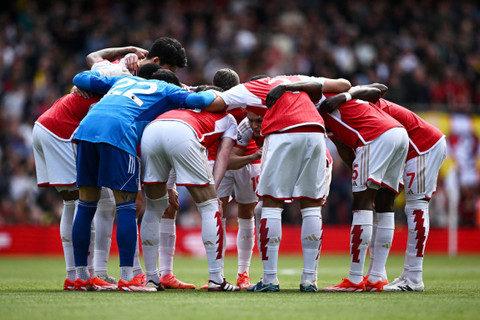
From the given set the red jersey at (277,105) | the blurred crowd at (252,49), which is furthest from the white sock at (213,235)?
the blurred crowd at (252,49)

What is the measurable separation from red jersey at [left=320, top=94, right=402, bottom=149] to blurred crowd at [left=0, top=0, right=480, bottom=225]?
34.8 ft

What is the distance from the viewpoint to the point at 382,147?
7.90m

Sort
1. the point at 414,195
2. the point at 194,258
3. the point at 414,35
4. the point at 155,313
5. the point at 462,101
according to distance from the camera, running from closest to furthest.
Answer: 1. the point at 155,313
2. the point at 414,195
3. the point at 194,258
4. the point at 462,101
5. the point at 414,35

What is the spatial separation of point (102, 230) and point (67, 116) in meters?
1.37

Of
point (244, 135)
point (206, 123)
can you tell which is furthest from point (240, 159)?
point (206, 123)

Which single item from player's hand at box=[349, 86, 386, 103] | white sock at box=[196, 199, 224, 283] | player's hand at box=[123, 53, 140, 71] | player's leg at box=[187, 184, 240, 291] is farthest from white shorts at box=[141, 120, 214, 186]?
player's hand at box=[349, 86, 386, 103]

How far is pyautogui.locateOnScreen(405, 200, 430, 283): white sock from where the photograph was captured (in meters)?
8.28

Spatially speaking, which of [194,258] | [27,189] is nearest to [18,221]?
[27,189]

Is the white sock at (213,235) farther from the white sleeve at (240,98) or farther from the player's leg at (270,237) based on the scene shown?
the white sleeve at (240,98)

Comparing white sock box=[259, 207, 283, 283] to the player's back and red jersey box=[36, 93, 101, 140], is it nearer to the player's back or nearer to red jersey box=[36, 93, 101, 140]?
the player's back

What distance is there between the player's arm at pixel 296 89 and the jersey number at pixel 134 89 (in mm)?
1249

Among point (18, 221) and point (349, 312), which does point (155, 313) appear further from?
point (18, 221)

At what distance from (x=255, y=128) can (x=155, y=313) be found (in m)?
3.15

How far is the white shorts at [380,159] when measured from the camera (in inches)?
310
